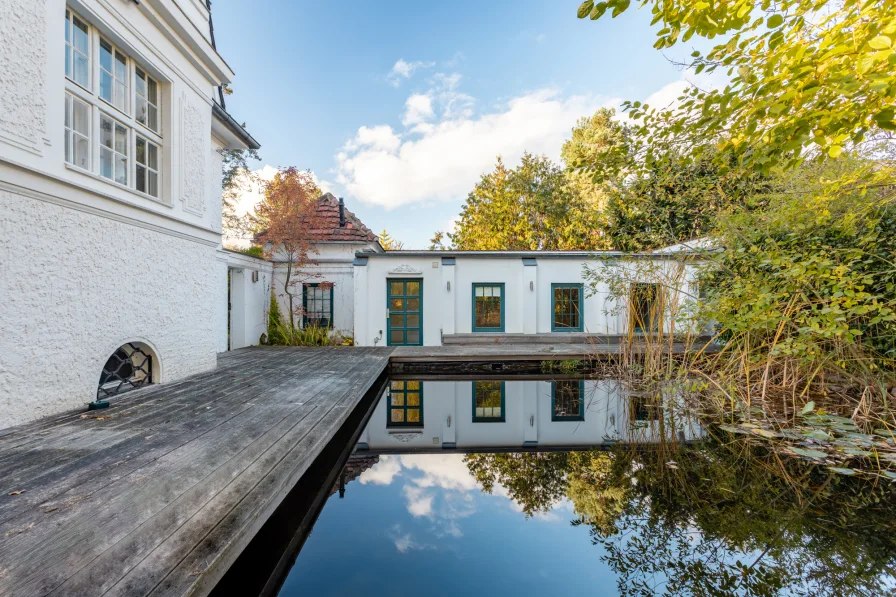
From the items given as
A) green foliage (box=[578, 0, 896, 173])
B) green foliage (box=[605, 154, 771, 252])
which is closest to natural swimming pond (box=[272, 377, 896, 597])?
green foliage (box=[578, 0, 896, 173])

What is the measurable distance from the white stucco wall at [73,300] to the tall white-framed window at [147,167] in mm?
611

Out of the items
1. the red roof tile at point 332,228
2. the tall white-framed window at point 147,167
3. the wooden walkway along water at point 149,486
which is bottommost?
the wooden walkway along water at point 149,486

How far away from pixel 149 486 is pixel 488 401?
4558 mm

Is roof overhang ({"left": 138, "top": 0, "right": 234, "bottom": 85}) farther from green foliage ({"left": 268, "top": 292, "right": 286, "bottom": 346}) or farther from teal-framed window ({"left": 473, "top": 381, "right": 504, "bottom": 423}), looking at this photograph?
teal-framed window ({"left": 473, "top": 381, "right": 504, "bottom": 423})

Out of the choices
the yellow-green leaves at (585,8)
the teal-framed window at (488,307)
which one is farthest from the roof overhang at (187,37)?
the teal-framed window at (488,307)

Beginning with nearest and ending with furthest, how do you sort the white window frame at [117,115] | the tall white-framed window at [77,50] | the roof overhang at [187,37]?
the tall white-framed window at [77,50]
the white window frame at [117,115]
the roof overhang at [187,37]

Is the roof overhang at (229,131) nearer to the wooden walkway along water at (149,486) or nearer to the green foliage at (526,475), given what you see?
the wooden walkway along water at (149,486)

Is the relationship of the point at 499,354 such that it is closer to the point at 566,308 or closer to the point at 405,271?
the point at 566,308

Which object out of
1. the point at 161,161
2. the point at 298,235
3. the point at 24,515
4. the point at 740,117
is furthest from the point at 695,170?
the point at 24,515

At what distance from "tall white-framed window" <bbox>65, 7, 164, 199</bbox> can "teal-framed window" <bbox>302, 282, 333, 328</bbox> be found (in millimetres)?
5910

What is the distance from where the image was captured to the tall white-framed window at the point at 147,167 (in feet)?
14.3

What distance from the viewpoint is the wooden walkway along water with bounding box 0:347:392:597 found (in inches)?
54.9

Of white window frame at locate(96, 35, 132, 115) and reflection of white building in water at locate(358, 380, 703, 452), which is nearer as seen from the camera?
white window frame at locate(96, 35, 132, 115)

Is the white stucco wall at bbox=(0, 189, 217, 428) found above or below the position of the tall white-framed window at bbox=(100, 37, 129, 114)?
below
